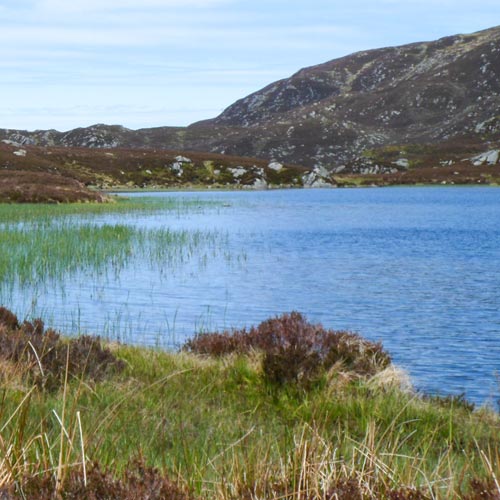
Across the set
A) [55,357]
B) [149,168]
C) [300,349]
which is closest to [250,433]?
[300,349]

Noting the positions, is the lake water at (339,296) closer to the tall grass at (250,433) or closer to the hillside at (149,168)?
the tall grass at (250,433)

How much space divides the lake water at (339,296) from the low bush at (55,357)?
3.56ft

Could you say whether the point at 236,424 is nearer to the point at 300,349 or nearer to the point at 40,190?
the point at 300,349

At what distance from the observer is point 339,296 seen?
75.6 feet

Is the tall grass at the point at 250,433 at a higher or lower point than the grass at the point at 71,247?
higher

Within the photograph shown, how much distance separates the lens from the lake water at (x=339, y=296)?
15.9 meters

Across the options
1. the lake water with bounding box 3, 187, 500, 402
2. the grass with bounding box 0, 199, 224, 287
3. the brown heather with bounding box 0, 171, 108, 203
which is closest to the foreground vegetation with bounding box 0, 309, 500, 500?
the lake water with bounding box 3, 187, 500, 402

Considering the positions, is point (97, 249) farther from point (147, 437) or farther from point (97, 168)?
point (97, 168)

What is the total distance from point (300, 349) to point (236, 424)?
2582 mm

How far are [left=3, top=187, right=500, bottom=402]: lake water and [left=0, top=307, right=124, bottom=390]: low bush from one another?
108 cm

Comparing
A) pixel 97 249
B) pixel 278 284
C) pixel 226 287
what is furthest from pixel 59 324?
pixel 97 249

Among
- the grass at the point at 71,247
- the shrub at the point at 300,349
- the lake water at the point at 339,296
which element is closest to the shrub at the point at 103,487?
the lake water at the point at 339,296

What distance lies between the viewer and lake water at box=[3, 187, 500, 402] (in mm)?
15938

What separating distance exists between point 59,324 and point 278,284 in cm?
969
